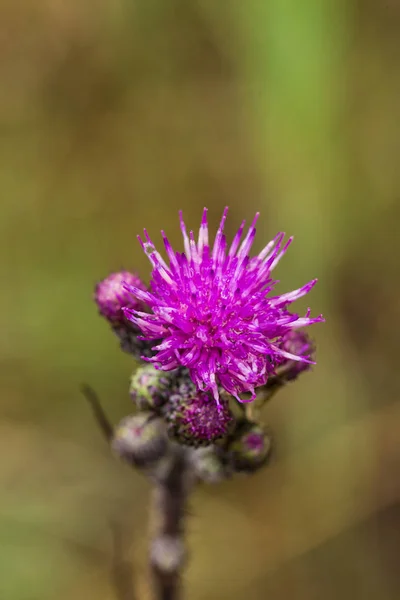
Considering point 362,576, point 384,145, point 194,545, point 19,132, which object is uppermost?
point 19,132

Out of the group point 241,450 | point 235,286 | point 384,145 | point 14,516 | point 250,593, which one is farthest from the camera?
point 384,145

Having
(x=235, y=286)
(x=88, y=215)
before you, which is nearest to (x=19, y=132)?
(x=88, y=215)

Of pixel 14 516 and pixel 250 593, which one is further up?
pixel 14 516

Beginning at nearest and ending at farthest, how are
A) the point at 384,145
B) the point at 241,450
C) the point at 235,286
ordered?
the point at 235,286, the point at 241,450, the point at 384,145

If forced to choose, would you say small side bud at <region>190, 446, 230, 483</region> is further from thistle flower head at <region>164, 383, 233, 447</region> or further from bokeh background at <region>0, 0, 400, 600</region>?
bokeh background at <region>0, 0, 400, 600</region>

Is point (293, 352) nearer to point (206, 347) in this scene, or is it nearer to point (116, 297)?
point (206, 347)

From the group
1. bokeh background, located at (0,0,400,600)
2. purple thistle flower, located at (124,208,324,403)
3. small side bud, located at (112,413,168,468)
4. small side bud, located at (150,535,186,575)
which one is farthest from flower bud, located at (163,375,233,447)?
bokeh background, located at (0,0,400,600)

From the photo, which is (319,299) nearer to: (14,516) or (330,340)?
(330,340)

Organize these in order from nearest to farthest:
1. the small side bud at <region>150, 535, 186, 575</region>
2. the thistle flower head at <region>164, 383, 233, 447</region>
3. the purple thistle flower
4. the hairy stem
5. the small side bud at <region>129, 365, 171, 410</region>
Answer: the purple thistle flower, the thistle flower head at <region>164, 383, 233, 447</region>, the small side bud at <region>129, 365, 171, 410</region>, the hairy stem, the small side bud at <region>150, 535, 186, 575</region>
